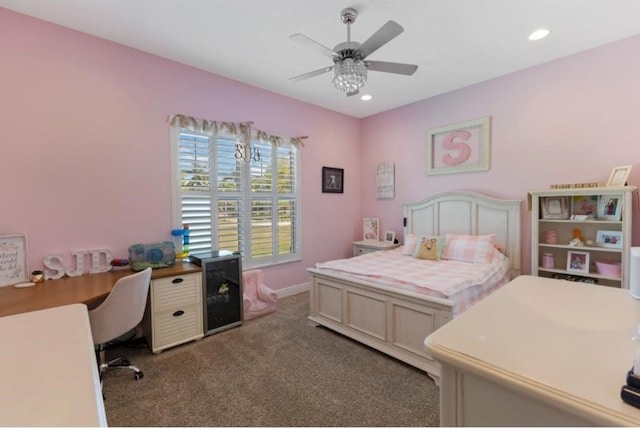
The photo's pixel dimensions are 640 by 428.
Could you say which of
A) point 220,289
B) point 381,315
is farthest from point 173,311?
point 381,315

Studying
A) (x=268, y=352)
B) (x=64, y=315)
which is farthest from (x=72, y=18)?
(x=268, y=352)

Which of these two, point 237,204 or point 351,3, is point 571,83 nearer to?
point 351,3

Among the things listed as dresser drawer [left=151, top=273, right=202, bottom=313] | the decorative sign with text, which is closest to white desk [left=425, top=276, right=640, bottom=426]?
dresser drawer [left=151, top=273, right=202, bottom=313]

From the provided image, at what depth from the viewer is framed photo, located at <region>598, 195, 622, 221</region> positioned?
105 inches

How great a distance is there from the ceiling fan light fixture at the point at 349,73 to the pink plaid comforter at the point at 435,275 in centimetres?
169

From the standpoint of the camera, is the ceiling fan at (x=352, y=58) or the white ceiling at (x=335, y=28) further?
the white ceiling at (x=335, y=28)

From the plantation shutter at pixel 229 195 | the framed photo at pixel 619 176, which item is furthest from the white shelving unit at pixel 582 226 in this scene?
the plantation shutter at pixel 229 195

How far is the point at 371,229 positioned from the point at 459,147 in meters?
1.85

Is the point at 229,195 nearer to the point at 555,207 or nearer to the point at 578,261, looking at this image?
the point at 555,207

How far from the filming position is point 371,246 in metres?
4.46

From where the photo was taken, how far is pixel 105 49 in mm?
2695

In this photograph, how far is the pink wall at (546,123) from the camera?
2822 mm

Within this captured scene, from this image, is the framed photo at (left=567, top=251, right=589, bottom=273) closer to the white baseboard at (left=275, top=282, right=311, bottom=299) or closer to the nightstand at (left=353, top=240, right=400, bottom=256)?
the nightstand at (left=353, top=240, right=400, bottom=256)

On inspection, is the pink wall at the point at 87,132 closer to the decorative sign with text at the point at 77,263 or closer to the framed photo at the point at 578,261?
the decorative sign with text at the point at 77,263
